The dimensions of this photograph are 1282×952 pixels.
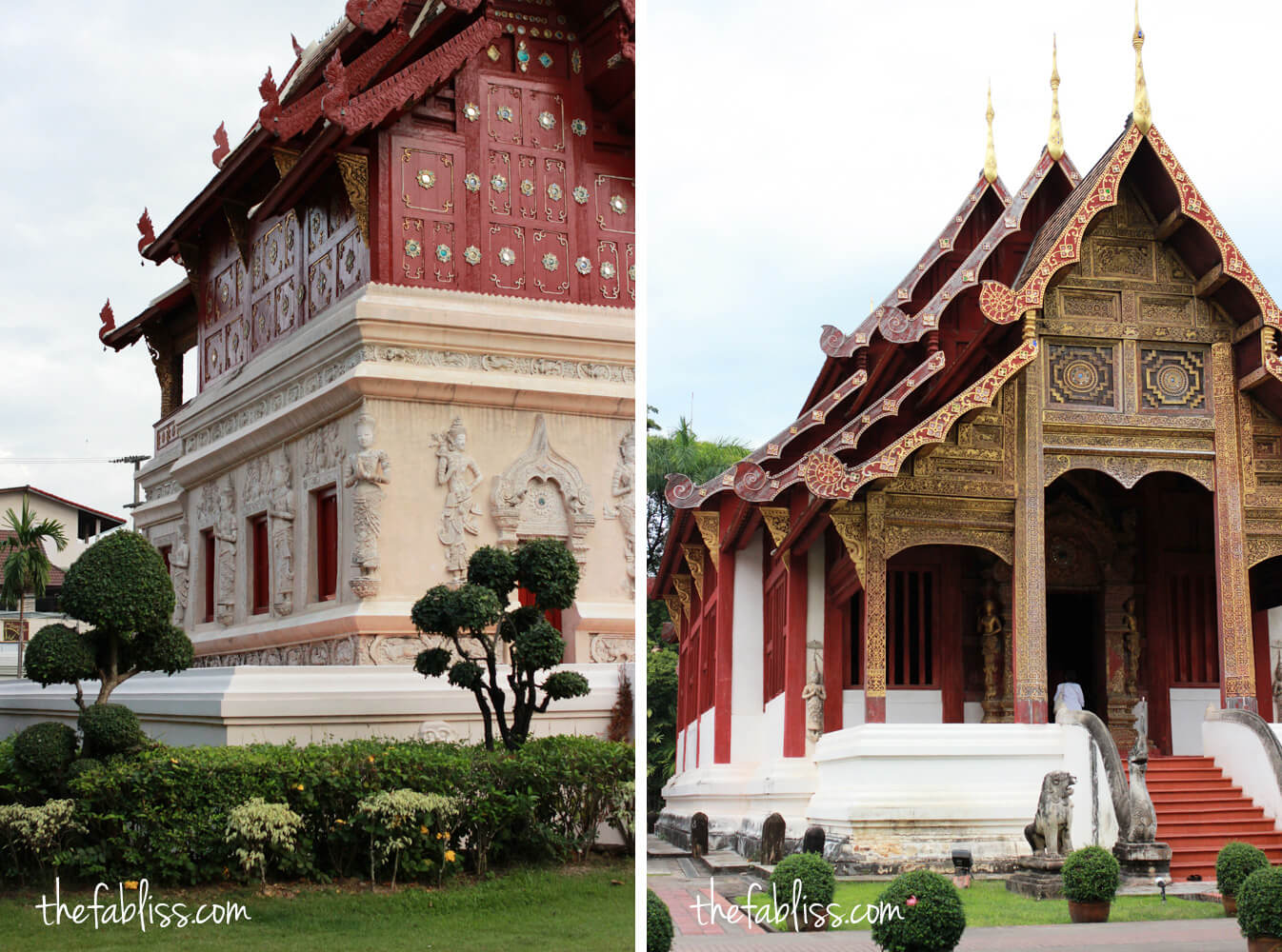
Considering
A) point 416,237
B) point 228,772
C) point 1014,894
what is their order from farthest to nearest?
point 416,237, point 1014,894, point 228,772

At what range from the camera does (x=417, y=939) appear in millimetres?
6598

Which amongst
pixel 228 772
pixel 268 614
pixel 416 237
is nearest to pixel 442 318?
pixel 416 237

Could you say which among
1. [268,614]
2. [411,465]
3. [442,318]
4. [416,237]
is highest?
[416,237]

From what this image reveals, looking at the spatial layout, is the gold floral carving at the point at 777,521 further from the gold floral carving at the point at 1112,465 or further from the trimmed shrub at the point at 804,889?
the trimmed shrub at the point at 804,889

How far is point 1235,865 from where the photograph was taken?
24.9 ft

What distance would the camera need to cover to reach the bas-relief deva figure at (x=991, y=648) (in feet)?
36.6

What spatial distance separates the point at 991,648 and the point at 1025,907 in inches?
144

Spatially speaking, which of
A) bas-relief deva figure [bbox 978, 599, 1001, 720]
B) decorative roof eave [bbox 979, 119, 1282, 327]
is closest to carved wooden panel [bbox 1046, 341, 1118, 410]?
decorative roof eave [bbox 979, 119, 1282, 327]

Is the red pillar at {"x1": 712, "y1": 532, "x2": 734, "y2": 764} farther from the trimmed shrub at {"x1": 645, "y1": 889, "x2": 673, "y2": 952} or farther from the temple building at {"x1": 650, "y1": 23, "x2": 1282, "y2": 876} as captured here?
the trimmed shrub at {"x1": 645, "y1": 889, "x2": 673, "y2": 952}

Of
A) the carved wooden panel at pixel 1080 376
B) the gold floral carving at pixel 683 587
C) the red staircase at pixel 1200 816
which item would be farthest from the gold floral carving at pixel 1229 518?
the gold floral carving at pixel 683 587

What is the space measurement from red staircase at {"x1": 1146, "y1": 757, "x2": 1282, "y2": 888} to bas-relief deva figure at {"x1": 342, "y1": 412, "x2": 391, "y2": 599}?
17.0 feet

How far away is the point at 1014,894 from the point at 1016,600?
2.16m

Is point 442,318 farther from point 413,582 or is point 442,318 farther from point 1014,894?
point 1014,894

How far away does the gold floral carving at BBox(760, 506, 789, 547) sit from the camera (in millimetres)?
10688
